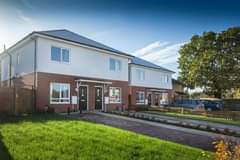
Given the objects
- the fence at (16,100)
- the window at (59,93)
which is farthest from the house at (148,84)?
the fence at (16,100)

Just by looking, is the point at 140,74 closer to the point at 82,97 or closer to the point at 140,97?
the point at 140,97

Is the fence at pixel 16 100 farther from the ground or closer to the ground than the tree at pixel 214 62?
closer to the ground

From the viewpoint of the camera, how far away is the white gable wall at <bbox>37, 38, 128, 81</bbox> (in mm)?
17344

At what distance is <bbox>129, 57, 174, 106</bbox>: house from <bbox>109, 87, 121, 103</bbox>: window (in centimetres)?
367

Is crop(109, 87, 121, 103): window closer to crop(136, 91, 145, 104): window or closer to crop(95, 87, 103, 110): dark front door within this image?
crop(95, 87, 103, 110): dark front door

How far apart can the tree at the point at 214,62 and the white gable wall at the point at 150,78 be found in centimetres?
553

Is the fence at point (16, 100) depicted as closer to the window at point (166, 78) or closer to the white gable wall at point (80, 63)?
the white gable wall at point (80, 63)

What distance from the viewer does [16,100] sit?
49.8ft

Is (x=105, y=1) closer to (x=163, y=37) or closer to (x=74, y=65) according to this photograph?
(x=163, y=37)

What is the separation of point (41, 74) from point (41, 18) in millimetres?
6080

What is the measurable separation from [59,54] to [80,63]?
2.21m

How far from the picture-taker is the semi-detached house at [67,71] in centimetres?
1731

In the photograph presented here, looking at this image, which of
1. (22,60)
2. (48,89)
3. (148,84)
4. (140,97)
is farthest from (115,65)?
(148,84)

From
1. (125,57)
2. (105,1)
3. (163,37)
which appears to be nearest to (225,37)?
(125,57)
